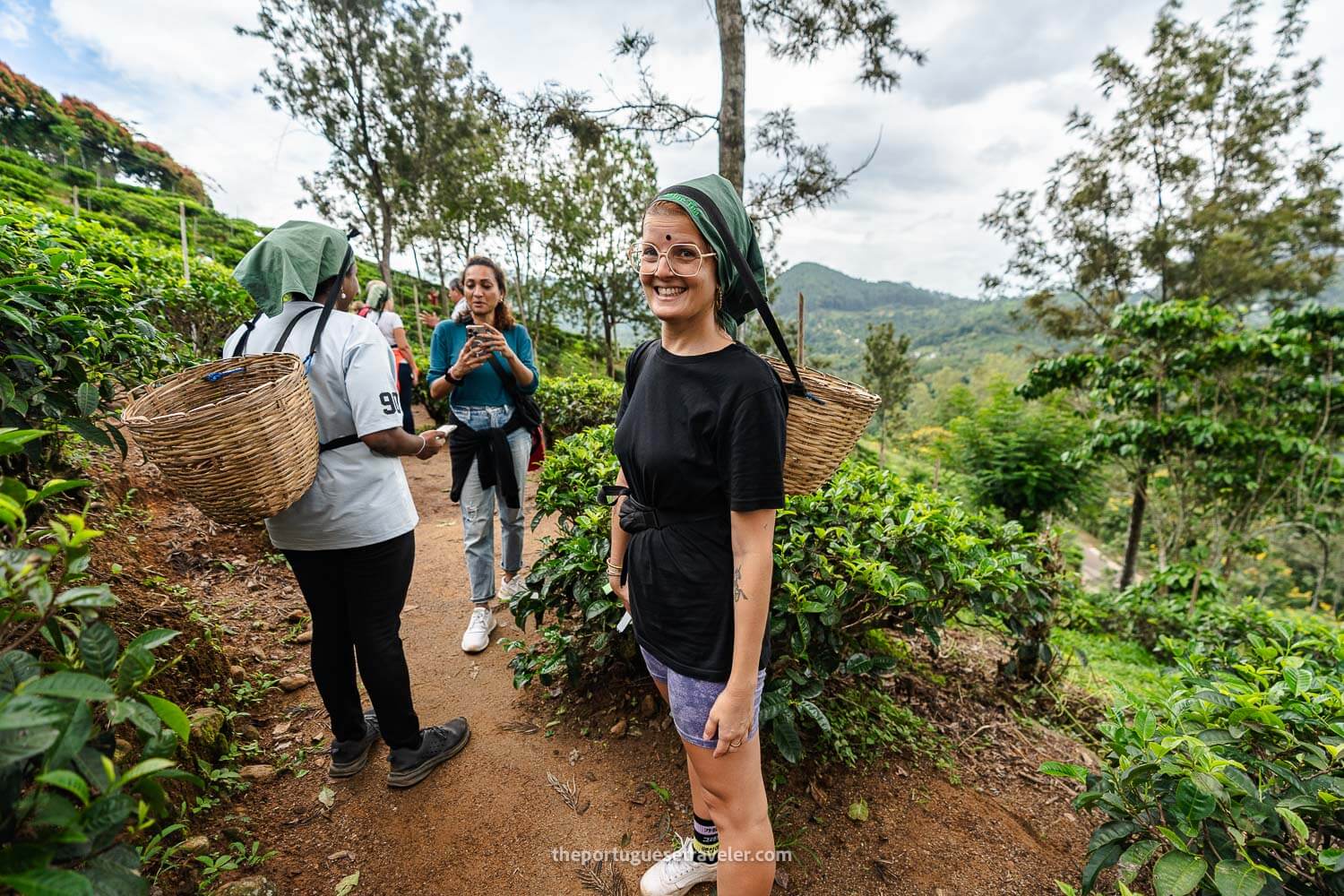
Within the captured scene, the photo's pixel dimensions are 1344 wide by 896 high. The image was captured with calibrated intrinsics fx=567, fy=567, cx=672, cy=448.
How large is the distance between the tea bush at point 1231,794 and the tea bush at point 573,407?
22.2ft

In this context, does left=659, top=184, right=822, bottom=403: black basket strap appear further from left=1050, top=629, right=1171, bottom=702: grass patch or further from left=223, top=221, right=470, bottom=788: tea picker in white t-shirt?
left=1050, top=629, right=1171, bottom=702: grass patch

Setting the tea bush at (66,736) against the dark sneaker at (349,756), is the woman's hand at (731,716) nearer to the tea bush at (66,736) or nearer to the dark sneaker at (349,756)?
the tea bush at (66,736)

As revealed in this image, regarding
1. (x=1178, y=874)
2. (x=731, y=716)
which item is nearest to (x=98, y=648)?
(x=731, y=716)

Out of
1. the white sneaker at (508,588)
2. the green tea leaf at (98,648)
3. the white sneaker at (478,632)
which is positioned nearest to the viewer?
the green tea leaf at (98,648)

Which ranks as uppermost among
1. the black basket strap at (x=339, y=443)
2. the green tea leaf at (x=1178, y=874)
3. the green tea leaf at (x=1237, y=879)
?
the black basket strap at (x=339, y=443)

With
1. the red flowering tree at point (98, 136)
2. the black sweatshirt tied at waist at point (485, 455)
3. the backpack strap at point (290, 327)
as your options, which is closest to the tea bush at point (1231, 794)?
the backpack strap at point (290, 327)

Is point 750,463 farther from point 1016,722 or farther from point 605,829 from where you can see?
point 1016,722

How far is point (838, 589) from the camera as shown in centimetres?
201

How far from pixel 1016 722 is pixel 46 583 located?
361 centimetres

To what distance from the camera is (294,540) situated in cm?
187

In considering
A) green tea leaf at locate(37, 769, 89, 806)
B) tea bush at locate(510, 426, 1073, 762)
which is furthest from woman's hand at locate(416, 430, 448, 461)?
green tea leaf at locate(37, 769, 89, 806)

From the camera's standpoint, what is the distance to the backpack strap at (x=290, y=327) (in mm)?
1792

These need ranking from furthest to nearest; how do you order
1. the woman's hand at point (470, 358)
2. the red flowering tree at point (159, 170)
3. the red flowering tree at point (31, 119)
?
the red flowering tree at point (159, 170) < the red flowering tree at point (31, 119) < the woman's hand at point (470, 358)

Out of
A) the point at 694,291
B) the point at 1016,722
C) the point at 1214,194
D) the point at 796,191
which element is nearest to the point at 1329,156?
the point at 1214,194
